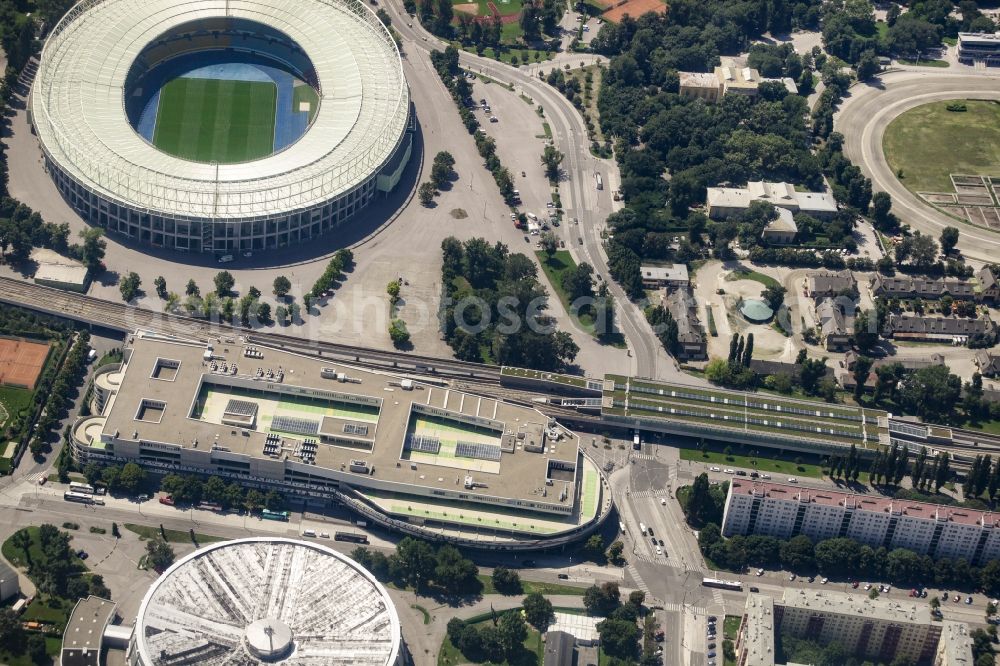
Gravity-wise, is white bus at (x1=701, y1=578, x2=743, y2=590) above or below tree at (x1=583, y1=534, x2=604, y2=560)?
below

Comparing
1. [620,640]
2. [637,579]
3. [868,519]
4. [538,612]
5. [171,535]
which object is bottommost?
[620,640]

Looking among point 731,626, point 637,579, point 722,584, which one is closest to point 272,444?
point 637,579

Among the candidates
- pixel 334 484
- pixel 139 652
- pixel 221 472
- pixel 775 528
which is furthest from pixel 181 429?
pixel 775 528

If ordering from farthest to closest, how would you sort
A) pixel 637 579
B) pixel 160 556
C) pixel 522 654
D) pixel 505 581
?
pixel 637 579, pixel 505 581, pixel 160 556, pixel 522 654

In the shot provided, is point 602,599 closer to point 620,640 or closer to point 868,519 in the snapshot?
point 620,640

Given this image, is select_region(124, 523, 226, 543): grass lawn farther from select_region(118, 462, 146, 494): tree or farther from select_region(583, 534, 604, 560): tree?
select_region(583, 534, 604, 560): tree

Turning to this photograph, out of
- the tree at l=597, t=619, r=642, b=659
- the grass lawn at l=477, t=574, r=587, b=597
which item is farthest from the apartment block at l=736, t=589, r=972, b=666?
the grass lawn at l=477, t=574, r=587, b=597

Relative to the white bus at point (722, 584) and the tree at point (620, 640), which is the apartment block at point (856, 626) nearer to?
the white bus at point (722, 584)

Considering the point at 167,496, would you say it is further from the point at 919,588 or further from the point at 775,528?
the point at 919,588
